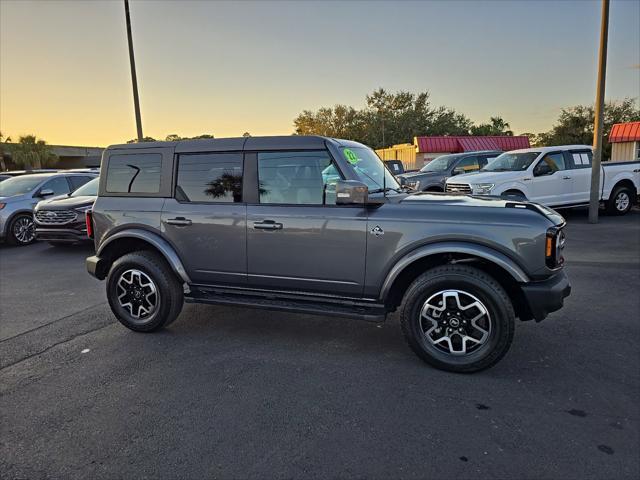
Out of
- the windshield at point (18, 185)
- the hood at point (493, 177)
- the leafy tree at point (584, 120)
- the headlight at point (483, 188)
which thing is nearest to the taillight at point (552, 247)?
the headlight at point (483, 188)

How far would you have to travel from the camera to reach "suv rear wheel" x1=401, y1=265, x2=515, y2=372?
11.6 ft

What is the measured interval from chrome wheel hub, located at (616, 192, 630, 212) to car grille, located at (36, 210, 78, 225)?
13.9m

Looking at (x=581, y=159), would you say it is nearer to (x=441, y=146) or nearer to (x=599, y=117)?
(x=599, y=117)

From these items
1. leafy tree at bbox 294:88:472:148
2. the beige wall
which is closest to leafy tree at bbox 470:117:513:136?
leafy tree at bbox 294:88:472:148

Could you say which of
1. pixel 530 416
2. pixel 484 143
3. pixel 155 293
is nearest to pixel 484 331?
pixel 530 416

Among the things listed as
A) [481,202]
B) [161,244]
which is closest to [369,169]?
[481,202]

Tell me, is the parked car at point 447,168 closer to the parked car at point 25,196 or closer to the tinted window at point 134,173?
the parked car at point 25,196

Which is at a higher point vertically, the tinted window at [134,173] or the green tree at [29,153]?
the green tree at [29,153]

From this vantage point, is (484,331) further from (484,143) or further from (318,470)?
(484,143)

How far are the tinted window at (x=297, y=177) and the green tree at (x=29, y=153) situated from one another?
4103cm

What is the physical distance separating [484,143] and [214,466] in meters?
35.4

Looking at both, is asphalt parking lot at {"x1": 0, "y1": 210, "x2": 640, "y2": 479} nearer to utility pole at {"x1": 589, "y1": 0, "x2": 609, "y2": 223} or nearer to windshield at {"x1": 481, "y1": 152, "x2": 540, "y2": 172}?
windshield at {"x1": 481, "y1": 152, "x2": 540, "y2": 172}

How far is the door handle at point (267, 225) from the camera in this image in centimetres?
408

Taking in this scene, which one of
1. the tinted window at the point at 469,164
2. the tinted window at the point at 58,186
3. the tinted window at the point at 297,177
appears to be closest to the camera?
the tinted window at the point at 297,177
